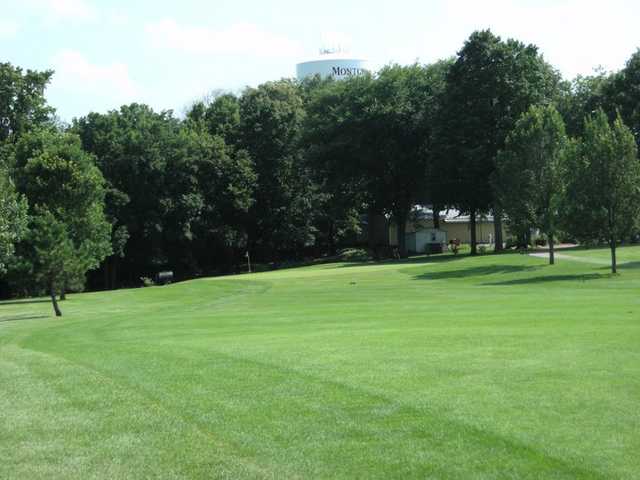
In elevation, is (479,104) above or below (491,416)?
above

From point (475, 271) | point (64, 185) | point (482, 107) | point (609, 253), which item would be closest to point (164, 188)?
point (64, 185)

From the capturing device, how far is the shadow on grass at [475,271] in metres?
46.0

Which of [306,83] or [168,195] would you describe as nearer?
[168,195]

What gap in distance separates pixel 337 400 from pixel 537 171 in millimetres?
42151

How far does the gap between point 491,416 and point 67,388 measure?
640 cm

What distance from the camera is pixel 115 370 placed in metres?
13.3

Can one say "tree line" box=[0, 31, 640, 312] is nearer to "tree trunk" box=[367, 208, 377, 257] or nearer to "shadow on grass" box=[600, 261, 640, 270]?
"tree trunk" box=[367, 208, 377, 257]

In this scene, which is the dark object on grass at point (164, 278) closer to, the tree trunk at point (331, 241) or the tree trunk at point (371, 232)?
the tree trunk at point (331, 241)

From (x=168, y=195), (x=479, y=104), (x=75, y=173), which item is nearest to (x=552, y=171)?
(x=479, y=104)

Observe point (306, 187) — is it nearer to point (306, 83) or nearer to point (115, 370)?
point (306, 83)

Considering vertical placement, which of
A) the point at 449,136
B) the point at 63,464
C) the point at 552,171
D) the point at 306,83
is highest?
the point at 306,83

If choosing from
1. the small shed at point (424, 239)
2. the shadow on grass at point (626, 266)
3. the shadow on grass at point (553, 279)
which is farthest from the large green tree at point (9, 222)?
the small shed at point (424, 239)

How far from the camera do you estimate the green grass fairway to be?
778 cm

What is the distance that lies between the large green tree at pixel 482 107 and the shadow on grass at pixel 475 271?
14645 mm
